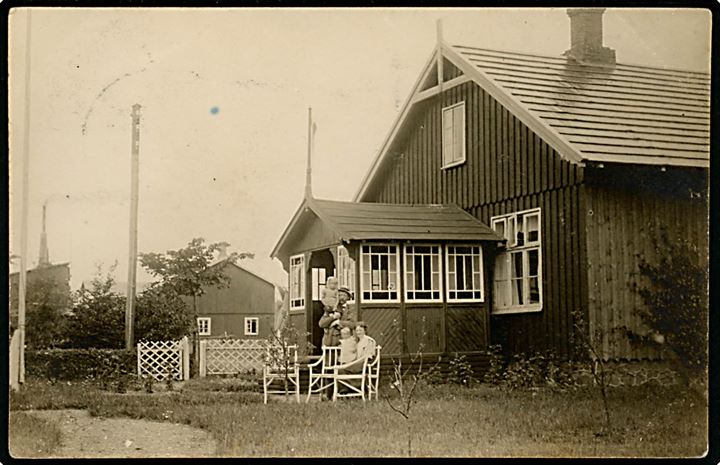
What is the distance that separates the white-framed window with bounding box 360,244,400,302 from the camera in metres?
16.0

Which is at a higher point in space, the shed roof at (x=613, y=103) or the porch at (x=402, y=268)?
the shed roof at (x=613, y=103)

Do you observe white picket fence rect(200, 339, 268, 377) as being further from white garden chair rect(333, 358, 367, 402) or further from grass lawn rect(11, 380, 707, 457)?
white garden chair rect(333, 358, 367, 402)

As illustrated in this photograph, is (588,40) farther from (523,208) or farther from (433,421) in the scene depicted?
(433,421)

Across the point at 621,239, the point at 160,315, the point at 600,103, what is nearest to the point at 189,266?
the point at 160,315

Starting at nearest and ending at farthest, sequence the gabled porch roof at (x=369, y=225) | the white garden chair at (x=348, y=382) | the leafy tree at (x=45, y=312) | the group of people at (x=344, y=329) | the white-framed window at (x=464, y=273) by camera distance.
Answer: the leafy tree at (x=45, y=312), the white garden chair at (x=348, y=382), the group of people at (x=344, y=329), the gabled porch roof at (x=369, y=225), the white-framed window at (x=464, y=273)

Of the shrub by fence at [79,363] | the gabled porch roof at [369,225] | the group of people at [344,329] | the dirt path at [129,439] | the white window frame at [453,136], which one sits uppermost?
the white window frame at [453,136]

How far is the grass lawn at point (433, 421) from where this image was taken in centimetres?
1262

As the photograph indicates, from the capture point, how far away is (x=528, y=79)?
15.9 meters

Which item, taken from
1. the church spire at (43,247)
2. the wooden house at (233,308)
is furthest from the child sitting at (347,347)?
the church spire at (43,247)

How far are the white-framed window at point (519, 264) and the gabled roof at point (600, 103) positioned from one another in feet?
4.91

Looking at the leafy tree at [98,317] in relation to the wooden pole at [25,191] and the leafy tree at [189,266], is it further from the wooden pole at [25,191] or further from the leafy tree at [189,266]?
the wooden pole at [25,191]

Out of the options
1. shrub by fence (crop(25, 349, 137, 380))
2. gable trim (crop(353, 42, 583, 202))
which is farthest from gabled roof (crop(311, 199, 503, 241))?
shrub by fence (crop(25, 349, 137, 380))

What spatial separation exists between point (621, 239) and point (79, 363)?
298 inches
